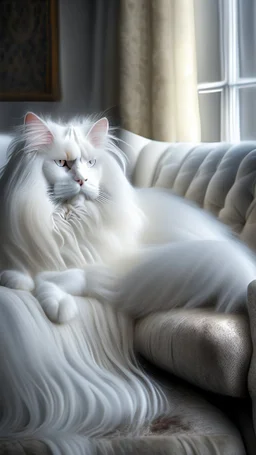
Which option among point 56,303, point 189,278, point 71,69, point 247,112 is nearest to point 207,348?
point 189,278

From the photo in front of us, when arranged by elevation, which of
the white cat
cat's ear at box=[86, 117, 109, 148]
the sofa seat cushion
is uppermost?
cat's ear at box=[86, 117, 109, 148]

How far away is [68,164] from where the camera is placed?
50.8 inches

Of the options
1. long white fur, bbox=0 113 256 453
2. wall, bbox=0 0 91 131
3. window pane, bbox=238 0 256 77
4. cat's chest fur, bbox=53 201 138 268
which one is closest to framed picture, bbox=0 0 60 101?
wall, bbox=0 0 91 131

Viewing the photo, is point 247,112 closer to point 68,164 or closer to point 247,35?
point 247,35

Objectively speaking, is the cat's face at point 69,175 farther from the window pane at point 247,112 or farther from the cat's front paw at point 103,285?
the window pane at point 247,112

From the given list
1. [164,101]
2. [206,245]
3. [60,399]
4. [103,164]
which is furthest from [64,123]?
[60,399]

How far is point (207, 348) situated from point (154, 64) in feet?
2.44

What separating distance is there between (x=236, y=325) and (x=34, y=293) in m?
0.37

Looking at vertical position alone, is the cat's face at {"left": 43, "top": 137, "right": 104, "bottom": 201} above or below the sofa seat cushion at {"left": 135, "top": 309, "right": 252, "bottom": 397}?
above

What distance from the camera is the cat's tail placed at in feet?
3.72

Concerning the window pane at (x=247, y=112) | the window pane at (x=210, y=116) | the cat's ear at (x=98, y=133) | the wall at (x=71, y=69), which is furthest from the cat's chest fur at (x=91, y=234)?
the window pane at (x=247, y=112)

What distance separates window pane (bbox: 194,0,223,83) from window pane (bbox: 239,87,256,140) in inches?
3.2

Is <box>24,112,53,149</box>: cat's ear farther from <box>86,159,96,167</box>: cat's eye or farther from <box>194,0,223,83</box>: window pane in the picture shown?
<box>194,0,223,83</box>: window pane

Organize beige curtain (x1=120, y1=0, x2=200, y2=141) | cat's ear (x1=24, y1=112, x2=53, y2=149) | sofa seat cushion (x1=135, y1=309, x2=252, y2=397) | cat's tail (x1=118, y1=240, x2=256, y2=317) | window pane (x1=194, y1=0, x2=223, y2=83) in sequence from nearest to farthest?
1. sofa seat cushion (x1=135, y1=309, x2=252, y2=397)
2. cat's tail (x1=118, y1=240, x2=256, y2=317)
3. cat's ear (x1=24, y1=112, x2=53, y2=149)
4. beige curtain (x1=120, y1=0, x2=200, y2=141)
5. window pane (x1=194, y1=0, x2=223, y2=83)
